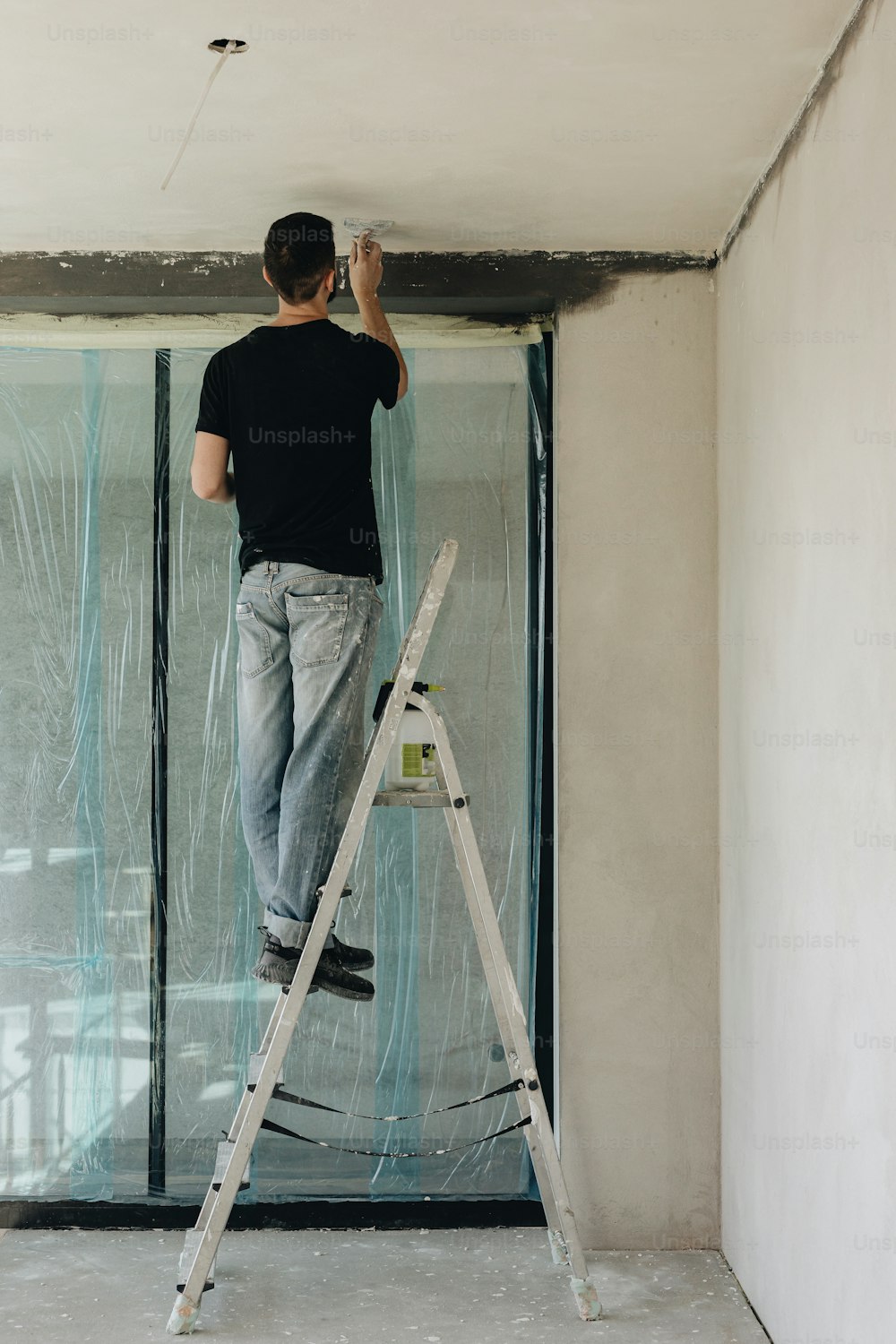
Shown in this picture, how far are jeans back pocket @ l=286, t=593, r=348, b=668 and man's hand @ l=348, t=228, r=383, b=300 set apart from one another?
2.32 ft

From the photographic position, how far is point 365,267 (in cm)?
266

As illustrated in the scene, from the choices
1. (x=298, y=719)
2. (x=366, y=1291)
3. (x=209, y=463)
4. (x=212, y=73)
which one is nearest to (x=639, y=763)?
(x=298, y=719)

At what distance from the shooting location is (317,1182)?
118 inches

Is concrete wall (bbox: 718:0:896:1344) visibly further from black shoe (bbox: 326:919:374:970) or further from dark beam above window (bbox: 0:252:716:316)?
black shoe (bbox: 326:919:374:970)

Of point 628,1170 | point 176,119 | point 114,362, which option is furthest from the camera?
point 114,362

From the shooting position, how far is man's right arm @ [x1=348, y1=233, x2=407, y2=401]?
2.64m

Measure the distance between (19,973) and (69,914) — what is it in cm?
19

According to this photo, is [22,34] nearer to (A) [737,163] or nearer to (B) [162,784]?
(A) [737,163]

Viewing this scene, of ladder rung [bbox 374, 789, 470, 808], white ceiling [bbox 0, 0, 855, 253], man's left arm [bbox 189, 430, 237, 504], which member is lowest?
ladder rung [bbox 374, 789, 470, 808]

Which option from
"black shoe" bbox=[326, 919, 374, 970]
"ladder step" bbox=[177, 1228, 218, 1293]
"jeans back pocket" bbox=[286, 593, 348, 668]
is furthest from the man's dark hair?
"ladder step" bbox=[177, 1228, 218, 1293]

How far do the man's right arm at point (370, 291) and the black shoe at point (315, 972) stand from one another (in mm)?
1222

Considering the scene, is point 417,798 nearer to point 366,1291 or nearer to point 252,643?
point 252,643

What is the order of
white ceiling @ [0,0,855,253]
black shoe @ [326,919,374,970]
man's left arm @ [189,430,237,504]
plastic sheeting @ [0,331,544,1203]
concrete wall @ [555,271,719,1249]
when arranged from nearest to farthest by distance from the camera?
white ceiling @ [0,0,855,253] < black shoe @ [326,919,374,970] < man's left arm @ [189,430,237,504] < concrete wall @ [555,271,719,1249] < plastic sheeting @ [0,331,544,1203]

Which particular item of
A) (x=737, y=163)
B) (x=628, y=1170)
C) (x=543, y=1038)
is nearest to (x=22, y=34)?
(x=737, y=163)
